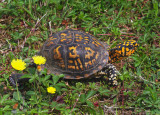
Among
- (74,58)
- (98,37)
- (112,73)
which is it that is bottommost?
(112,73)

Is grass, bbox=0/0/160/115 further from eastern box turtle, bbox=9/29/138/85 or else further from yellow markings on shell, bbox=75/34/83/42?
yellow markings on shell, bbox=75/34/83/42

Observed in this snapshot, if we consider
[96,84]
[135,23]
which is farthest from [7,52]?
[135,23]

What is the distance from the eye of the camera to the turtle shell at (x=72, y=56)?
3.00 meters

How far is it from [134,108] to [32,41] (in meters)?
2.14

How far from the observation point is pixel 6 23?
12.5 ft

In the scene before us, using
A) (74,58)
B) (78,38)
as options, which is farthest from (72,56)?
(78,38)

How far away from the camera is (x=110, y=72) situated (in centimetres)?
326

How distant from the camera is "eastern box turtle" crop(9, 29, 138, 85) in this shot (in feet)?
9.86

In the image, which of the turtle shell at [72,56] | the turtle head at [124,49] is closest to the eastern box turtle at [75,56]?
the turtle shell at [72,56]

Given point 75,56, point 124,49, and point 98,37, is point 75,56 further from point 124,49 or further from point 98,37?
point 98,37

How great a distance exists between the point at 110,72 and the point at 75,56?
0.70 m

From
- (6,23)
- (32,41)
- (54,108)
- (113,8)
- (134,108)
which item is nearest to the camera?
(54,108)

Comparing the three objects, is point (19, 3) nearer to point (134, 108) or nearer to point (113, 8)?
point (113, 8)

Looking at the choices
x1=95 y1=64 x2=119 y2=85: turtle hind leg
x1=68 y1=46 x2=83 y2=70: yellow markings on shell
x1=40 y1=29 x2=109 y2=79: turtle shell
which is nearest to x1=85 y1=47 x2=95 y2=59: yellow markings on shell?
x1=40 y1=29 x2=109 y2=79: turtle shell
